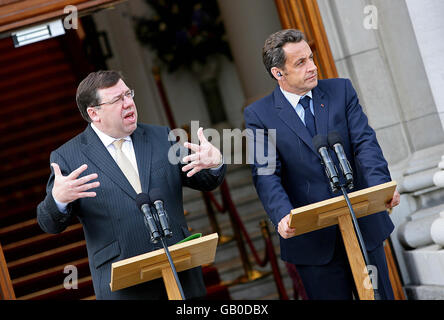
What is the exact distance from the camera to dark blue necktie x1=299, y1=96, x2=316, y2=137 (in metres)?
3.57

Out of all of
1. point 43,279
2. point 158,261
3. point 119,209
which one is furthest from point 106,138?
point 43,279

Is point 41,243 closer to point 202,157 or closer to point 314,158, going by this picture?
point 314,158

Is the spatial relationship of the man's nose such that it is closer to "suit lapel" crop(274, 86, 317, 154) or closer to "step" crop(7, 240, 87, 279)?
"suit lapel" crop(274, 86, 317, 154)

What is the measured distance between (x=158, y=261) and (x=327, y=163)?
30.8 inches

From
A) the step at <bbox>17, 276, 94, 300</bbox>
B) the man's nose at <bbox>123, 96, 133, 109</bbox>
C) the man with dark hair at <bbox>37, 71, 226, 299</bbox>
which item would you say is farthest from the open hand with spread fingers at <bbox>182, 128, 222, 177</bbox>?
the step at <bbox>17, 276, 94, 300</bbox>

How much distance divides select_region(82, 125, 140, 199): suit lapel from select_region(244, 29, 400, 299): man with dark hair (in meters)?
0.64

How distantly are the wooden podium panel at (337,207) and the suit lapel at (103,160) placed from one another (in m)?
0.84

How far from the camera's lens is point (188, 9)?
1022 cm

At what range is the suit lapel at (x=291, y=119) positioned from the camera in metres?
3.54

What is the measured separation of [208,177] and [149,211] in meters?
0.60

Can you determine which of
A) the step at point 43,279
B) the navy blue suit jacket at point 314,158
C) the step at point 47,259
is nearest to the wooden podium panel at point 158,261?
the navy blue suit jacket at point 314,158

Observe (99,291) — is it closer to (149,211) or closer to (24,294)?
(149,211)

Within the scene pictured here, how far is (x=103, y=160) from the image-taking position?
3434mm

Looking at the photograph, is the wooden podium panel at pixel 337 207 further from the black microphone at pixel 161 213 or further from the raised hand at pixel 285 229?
the black microphone at pixel 161 213
